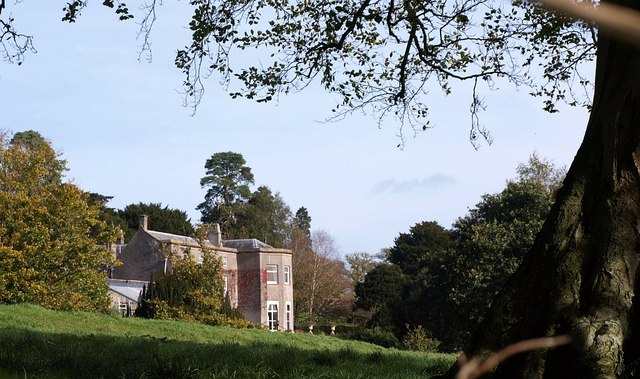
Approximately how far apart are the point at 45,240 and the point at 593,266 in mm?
30378

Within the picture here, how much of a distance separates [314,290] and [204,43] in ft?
201

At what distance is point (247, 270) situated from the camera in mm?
63531

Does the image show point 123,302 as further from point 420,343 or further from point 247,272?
point 420,343

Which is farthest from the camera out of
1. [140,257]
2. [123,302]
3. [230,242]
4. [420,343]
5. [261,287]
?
[230,242]

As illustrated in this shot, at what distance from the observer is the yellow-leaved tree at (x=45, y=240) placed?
3100 cm

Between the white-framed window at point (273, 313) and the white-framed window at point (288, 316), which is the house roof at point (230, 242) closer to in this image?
the white-framed window at point (273, 313)

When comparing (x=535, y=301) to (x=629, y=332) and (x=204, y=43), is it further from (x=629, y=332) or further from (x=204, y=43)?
(x=204, y=43)

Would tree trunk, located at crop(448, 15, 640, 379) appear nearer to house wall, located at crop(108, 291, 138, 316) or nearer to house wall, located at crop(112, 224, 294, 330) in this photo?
house wall, located at crop(108, 291, 138, 316)

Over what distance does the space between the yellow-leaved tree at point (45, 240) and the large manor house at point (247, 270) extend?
2444 centimetres

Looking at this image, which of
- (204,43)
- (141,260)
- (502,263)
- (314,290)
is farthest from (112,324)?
(314,290)

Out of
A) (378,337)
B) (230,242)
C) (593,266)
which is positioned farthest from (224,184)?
(593,266)

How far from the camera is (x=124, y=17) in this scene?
32.7ft

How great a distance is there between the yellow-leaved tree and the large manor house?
24.4 m

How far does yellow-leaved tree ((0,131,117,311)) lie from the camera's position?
31.0 metres
